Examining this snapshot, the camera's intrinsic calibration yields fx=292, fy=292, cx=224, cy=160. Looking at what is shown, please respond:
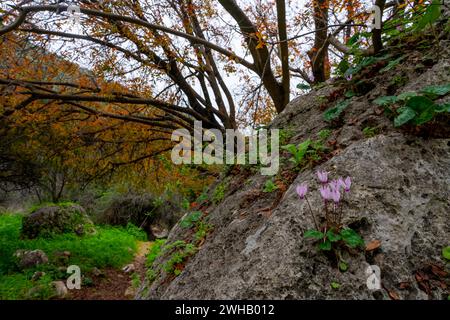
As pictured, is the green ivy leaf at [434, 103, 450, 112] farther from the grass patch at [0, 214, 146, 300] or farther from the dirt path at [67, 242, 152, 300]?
the grass patch at [0, 214, 146, 300]

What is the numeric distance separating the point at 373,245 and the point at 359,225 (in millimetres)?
136

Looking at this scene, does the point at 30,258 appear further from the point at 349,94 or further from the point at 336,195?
the point at 336,195

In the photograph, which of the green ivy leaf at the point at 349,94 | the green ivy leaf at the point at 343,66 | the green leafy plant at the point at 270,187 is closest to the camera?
the green leafy plant at the point at 270,187

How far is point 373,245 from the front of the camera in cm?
138

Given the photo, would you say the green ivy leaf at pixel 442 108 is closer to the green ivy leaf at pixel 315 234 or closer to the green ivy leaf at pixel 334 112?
the green ivy leaf at pixel 334 112

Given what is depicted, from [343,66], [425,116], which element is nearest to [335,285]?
[425,116]

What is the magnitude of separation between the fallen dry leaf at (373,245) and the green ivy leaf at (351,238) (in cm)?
3

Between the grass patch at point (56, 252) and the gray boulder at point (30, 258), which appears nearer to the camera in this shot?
the grass patch at point (56, 252)

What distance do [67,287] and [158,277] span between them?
568 centimetres

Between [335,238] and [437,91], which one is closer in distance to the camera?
[335,238]

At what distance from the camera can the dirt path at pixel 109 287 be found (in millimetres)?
6586

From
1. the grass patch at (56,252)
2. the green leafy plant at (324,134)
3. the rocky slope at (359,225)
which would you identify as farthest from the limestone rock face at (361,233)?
the grass patch at (56,252)
